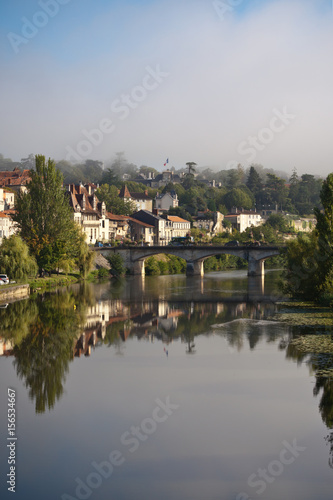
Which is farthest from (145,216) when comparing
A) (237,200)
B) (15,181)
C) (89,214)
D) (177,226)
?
(237,200)

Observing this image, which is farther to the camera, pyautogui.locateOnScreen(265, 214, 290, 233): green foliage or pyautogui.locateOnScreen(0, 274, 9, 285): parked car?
pyautogui.locateOnScreen(265, 214, 290, 233): green foliage

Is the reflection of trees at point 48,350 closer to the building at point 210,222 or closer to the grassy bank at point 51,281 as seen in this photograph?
the grassy bank at point 51,281

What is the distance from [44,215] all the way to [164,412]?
4646 centimetres

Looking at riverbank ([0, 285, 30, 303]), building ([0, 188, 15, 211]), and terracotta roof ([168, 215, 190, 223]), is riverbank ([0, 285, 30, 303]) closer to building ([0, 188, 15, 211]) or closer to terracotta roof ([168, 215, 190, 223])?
building ([0, 188, 15, 211])

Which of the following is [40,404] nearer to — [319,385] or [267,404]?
[267,404]

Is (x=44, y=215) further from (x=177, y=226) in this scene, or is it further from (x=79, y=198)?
(x=177, y=226)

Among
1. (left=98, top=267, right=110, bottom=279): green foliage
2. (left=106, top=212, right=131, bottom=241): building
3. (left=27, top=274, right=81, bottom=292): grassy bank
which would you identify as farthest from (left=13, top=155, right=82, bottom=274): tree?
(left=106, top=212, right=131, bottom=241): building

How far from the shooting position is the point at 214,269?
4262 inches

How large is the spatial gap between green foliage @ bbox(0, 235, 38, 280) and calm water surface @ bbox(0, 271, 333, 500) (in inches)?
664

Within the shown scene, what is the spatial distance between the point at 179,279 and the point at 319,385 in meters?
59.9

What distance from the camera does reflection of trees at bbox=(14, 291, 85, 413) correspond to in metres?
25.9

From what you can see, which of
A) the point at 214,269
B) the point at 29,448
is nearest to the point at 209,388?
the point at 29,448

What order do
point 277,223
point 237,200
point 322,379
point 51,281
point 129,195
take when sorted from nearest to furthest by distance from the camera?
point 322,379 < point 51,281 < point 129,195 < point 277,223 < point 237,200

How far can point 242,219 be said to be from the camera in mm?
163625
